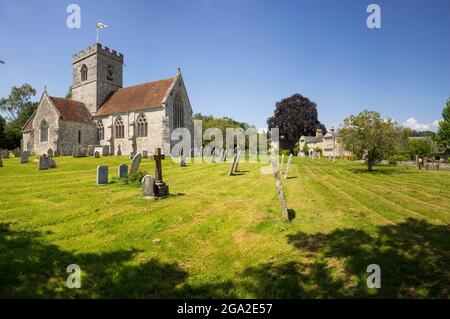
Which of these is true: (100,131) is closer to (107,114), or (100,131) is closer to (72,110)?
(107,114)

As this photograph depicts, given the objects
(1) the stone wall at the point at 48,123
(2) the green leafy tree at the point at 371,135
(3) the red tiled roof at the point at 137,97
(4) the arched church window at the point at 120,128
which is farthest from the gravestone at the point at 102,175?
(1) the stone wall at the point at 48,123

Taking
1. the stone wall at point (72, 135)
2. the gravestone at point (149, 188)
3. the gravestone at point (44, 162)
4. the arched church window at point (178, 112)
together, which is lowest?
the gravestone at point (149, 188)

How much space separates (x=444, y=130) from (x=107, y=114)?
54.5 m

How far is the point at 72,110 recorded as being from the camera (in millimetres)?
38281

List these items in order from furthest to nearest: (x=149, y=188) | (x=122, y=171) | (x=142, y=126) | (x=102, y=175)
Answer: (x=142, y=126) → (x=122, y=171) → (x=102, y=175) → (x=149, y=188)

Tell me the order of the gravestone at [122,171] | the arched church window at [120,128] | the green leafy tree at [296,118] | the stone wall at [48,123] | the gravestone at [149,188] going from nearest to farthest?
1. the gravestone at [149,188]
2. the gravestone at [122,171]
3. the stone wall at [48,123]
4. the arched church window at [120,128]
5. the green leafy tree at [296,118]

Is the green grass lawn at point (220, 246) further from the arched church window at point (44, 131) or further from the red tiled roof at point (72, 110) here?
the arched church window at point (44, 131)

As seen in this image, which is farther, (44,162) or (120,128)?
(120,128)

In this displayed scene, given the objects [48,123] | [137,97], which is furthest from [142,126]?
[48,123]

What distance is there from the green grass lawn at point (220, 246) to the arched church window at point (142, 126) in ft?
88.1

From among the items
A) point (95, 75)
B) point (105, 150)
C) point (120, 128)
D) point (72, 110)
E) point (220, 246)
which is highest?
point (95, 75)

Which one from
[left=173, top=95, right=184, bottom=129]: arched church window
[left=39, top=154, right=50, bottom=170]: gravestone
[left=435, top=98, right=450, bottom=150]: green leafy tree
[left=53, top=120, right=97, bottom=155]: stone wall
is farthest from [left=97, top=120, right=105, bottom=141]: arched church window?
[left=435, top=98, right=450, bottom=150]: green leafy tree

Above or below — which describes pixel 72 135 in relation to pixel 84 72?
below

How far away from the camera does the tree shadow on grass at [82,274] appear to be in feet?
12.5
